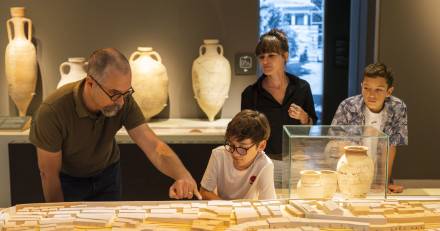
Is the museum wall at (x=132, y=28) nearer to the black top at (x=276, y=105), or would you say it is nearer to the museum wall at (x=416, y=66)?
the museum wall at (x=416, y=66)

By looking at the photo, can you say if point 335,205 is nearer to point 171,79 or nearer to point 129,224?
point 129,224

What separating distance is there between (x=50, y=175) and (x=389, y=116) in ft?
5.66

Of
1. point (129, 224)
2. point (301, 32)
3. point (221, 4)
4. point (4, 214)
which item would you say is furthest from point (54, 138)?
point (301, 32)

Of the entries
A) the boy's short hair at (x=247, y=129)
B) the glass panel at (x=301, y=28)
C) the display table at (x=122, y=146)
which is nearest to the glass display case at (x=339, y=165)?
the boy's short hair at (x=247, y=129)

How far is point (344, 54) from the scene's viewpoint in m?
5.68

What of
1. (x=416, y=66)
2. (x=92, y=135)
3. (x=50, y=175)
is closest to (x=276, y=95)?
(x=92, y=135)

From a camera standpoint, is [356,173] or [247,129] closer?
[356,173]

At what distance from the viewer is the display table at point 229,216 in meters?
2.13

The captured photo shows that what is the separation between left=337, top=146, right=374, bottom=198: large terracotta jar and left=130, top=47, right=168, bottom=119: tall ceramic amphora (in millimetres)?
2497

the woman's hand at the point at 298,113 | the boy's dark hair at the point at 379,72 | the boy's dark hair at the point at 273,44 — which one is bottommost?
the woman's hand at the point at 298,113

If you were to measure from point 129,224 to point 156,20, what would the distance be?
121 inches

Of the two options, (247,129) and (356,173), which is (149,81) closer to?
(247,129)

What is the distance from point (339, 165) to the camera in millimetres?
2479

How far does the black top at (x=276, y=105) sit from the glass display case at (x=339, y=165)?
41.3 inches
